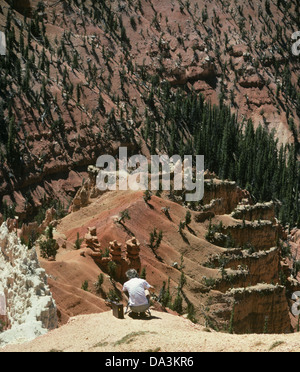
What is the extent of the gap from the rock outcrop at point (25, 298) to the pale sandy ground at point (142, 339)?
931 mm

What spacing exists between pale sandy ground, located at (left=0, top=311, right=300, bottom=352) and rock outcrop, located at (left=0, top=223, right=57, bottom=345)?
0.93 m

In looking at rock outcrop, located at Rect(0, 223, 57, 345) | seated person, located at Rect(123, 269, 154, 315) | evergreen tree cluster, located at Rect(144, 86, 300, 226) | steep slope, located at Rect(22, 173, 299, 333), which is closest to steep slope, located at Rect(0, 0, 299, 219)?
evergreen tree cluster, located at Rect(144, 86, 300, 226)

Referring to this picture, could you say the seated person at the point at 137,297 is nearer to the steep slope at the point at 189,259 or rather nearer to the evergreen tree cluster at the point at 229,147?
the steep slope at the point at 189,259

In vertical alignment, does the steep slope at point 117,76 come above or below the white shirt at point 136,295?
above

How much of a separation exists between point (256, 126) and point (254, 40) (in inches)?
583

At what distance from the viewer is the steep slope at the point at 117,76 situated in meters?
52.2

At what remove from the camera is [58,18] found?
231ft

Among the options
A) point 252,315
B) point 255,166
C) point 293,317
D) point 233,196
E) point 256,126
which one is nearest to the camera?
point 252,315

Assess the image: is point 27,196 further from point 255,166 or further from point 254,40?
point 254,40

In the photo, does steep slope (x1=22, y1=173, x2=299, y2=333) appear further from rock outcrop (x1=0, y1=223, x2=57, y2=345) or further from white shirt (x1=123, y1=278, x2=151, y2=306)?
white shirt (x1=123, y1=278, x2=151, y2=306)

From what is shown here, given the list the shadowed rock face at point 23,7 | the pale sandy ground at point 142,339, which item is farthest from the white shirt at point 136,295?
the shadowed rock face at point 23,7

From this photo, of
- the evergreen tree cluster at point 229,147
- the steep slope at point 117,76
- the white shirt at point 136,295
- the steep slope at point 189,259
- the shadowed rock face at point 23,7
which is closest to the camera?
the white shirt at point 136,295

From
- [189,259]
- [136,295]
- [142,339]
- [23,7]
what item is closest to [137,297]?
[136,295]
